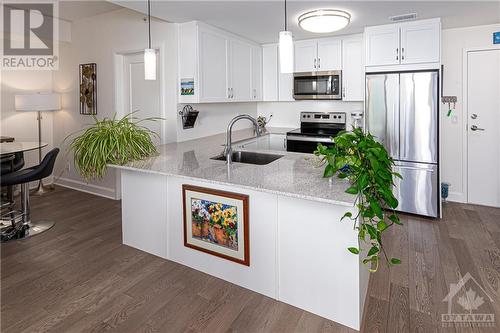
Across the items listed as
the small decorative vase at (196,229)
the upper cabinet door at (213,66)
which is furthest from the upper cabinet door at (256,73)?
the small decorative vase at (196,229)

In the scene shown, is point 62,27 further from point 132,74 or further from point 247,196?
point 247,196

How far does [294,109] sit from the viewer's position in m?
5.53

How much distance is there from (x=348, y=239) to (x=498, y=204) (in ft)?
11.4

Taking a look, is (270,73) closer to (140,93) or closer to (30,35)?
(140,93)

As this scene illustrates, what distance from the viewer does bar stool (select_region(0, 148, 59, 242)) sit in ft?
10.8

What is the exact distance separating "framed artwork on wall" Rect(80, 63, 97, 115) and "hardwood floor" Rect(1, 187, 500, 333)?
202cm

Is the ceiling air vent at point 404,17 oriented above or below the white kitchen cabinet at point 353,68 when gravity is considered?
above

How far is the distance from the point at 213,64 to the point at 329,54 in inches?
68.7

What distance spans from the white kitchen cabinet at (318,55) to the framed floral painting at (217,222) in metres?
3.11

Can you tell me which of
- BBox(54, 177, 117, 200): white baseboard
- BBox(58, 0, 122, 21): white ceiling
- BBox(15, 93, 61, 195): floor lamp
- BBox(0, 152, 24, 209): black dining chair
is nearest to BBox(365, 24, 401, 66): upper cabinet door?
BBox(58, 0, 122, 21): white ceiling

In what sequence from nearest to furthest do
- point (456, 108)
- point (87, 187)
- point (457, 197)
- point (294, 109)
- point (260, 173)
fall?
point (260, 173), point (456, 108), point (457, 197), point (87, 187), point (294, 109)

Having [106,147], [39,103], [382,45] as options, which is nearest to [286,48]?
[106,147]

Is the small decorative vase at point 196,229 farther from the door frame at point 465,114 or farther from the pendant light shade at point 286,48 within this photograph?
the door frame at point 465,114

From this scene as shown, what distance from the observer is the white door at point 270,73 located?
5.27 m
